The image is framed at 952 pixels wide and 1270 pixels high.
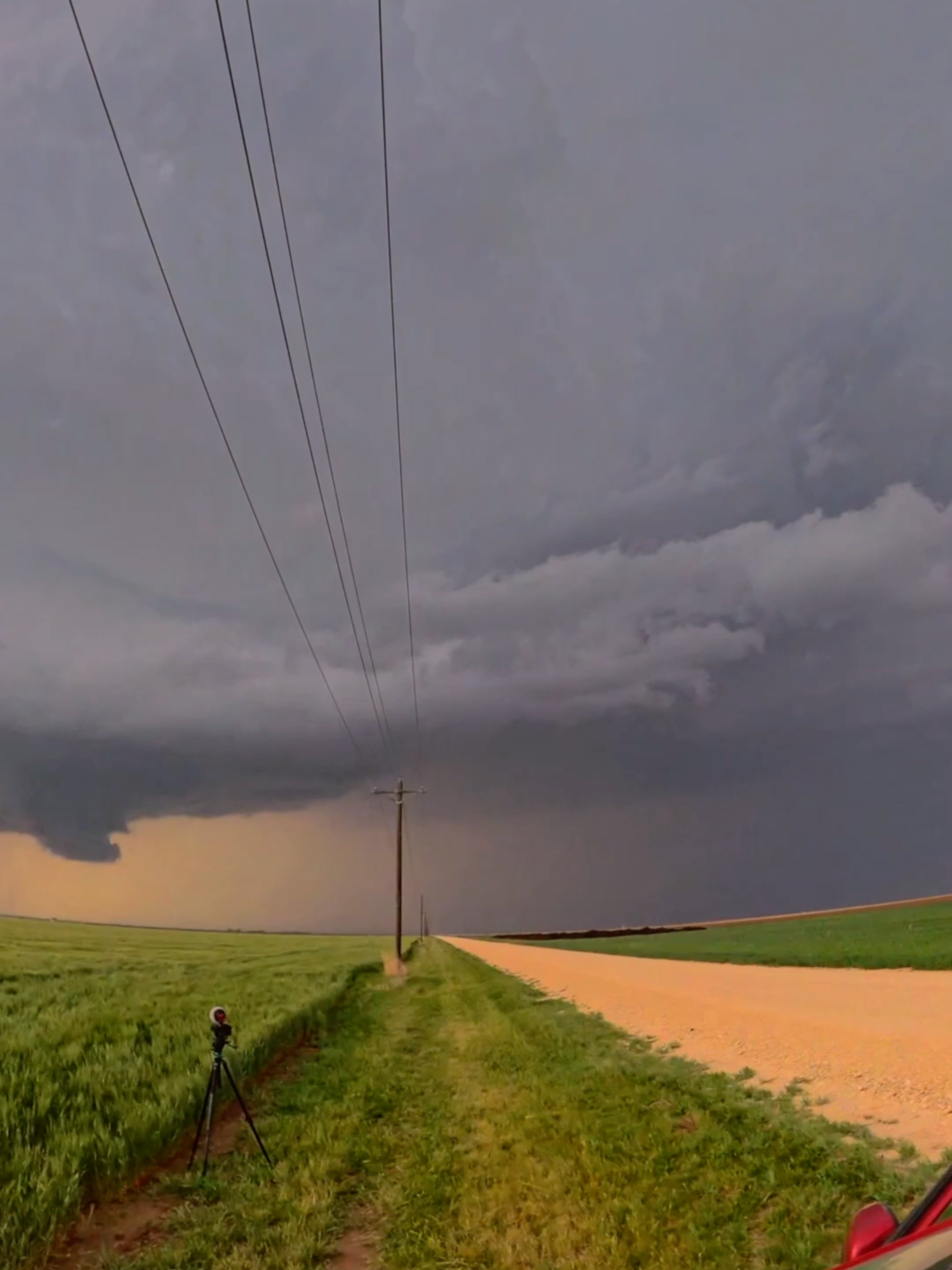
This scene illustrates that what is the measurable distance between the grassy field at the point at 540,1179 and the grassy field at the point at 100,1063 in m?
1.04

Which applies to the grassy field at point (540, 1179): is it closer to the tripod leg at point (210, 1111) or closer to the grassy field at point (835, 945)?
the tripod leg at point (210, 1111)

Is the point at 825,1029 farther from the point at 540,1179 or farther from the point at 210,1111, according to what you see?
the point at 210,1111

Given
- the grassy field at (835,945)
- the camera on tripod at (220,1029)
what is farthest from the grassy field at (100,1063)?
the grassy field at (835,945)

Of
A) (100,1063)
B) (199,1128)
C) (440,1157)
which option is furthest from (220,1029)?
(100,1063)

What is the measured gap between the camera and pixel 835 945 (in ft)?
143

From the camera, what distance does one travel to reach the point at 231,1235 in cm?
793

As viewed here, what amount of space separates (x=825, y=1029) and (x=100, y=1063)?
1455 cm

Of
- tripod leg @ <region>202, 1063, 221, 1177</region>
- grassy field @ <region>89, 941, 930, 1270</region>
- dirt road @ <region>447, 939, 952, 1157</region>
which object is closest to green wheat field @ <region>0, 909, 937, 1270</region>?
grassy field @ <region>89, 941, 930, 1270</region>

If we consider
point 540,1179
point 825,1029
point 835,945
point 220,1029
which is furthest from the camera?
point 835,945

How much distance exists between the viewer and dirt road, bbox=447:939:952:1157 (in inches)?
412

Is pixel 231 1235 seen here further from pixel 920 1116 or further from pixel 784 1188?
pixel 920 1116

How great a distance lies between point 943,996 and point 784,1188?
640 inches

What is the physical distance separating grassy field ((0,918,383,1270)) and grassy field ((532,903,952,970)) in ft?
77.6

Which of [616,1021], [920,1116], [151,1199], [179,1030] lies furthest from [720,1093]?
[179,1030]
